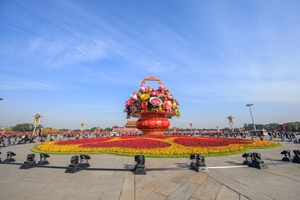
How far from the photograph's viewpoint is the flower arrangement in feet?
57.4

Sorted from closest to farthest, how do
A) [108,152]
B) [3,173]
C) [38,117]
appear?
[3,173] → [108,152] → [38,117]

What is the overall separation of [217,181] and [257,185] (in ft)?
3.21

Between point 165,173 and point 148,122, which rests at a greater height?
point 148,122

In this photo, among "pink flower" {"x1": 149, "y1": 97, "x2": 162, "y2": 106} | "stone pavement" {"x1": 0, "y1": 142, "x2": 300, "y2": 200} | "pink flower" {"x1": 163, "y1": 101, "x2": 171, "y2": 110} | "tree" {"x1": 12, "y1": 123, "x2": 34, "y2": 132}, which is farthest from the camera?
"tree" {"x1": 12, "y1": 123, "x2": 34, "y2": 132}

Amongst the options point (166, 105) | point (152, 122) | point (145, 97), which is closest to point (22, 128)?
point (145, 97)

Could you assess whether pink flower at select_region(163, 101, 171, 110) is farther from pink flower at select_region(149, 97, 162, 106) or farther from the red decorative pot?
pink flower at select_region(149, 97, 162, 106)

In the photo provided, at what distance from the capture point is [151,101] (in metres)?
17.2

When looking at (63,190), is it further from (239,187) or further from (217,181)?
(239,187)

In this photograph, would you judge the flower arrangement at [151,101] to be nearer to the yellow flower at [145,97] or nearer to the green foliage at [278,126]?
the yellow flower at [145,97]

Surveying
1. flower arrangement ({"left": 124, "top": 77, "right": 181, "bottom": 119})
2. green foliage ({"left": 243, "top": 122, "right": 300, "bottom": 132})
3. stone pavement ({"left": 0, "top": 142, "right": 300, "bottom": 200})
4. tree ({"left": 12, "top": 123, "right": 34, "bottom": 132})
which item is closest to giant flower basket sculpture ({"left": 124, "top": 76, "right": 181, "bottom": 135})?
flower arrangement ({"left": 124, "top": 77, "right": 181, "bottom": 119})

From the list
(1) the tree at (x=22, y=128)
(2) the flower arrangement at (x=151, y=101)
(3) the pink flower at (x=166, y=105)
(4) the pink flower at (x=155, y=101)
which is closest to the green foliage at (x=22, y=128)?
(1) the tree at (x=22, y=128)

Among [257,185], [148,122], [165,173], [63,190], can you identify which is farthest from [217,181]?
[148,122]

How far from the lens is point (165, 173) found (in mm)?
4832

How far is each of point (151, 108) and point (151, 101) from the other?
35.8 inches
